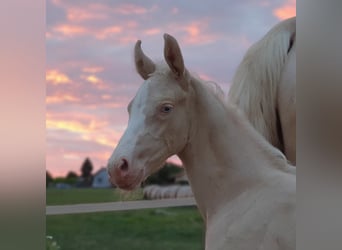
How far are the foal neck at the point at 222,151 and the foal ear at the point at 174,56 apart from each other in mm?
46

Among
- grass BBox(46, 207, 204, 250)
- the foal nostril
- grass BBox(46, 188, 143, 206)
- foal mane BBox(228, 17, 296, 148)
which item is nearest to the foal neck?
the foal nostril

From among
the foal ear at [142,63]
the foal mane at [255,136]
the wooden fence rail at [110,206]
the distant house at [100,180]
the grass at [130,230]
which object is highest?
the foal ear at [142,63]

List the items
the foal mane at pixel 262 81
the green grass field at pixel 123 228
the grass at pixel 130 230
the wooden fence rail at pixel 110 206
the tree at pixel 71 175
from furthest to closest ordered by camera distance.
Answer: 1. the grass at pixel 130 230
2. the green grass field at pixel 123 228
3. the tree at pixel 71 175
4. the wooden fence rail at pixel 110 206
5. the foal mane at pixel 262 81

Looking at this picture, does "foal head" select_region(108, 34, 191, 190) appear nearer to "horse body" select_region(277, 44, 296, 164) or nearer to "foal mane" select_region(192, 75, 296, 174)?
"foal mane" select_region(192, 75, 296, 174)

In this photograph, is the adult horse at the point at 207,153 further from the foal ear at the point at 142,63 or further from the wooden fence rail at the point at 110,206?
the wooden fence rail at the point at 110,206

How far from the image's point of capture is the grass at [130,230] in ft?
10.6

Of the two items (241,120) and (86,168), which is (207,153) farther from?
(86,168)

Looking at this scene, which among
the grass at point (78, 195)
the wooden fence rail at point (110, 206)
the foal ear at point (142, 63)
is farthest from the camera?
the grass at point (78, 195)

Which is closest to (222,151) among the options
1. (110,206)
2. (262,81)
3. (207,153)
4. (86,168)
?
(207,153)

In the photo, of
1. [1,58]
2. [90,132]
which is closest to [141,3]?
[90,132]

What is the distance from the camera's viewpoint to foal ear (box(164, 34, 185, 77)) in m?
1.00

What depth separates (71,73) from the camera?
2.69 metres

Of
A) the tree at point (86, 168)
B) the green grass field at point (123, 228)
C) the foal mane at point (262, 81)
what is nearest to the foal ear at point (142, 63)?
the foal mane at point (262, 81)

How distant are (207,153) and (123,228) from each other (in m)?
2.56
